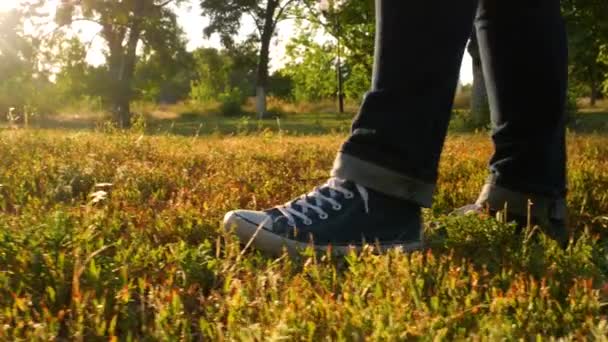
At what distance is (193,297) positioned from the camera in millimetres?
1653

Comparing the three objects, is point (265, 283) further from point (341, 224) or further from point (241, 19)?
point (241, 19)

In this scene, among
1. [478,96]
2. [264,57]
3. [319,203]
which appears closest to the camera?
[319,203]

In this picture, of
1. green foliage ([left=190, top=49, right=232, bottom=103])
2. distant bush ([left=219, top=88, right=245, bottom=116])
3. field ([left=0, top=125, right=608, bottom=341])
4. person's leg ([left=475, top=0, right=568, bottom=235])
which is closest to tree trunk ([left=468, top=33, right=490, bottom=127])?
person's leg ([left=475, top=0, right=568, bottom=235])

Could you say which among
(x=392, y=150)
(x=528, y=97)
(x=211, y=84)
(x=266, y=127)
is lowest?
(x=266, y=127)

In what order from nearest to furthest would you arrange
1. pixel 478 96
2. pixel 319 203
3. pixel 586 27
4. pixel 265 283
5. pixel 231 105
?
pixel 265 283
pixel 319 203
pixel 586 27
pixel 478 96
pixel 231 105

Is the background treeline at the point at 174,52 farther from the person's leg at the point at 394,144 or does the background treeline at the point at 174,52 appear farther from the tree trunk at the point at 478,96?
the person's leg at the point at 394,144

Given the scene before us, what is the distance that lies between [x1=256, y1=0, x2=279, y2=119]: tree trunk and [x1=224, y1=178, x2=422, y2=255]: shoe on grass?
27410 millimetres

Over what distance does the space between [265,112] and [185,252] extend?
2855 cm

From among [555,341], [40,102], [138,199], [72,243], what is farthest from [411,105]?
[40,102]

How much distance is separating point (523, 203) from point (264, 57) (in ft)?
95.0

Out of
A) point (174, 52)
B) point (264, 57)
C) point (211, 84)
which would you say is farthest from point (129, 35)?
point (211, 84)

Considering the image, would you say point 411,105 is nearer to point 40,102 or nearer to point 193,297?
point 193,297

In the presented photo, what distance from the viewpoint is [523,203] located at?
2.41 metres

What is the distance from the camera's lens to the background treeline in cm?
1950
